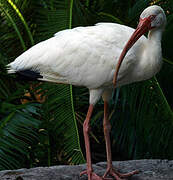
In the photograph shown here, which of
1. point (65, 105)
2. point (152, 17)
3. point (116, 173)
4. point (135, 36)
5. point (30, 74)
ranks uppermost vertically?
point (152, 17)

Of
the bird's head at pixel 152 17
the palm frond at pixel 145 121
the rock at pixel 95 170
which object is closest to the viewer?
the bird's head at pixel 152 17

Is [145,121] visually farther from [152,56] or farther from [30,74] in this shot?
[30,74]

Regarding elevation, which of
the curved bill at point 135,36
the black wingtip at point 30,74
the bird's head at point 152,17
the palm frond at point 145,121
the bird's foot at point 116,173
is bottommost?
the bird's foot at point 116,173

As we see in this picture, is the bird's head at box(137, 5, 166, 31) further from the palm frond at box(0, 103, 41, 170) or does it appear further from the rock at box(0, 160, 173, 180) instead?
the palm frond at box(0, 103, 41, 170)

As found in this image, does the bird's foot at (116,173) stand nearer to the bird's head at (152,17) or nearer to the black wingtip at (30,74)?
the black wingtip at (30,74)

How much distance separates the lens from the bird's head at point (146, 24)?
3073mm

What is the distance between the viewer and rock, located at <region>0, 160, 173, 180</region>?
3486mm

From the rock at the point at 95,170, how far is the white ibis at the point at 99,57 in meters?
0.23

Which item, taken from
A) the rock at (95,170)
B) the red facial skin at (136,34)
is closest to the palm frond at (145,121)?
the rock at (95,170)

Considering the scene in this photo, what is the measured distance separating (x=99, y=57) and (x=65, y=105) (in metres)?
1.12

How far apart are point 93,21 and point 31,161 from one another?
5.79ft

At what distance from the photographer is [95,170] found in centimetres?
374

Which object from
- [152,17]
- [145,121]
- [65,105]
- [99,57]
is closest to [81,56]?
[99,57]

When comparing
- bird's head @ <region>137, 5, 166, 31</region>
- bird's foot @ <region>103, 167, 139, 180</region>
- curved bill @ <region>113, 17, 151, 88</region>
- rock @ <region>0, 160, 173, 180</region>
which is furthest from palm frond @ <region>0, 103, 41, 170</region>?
bird's head @ <region>137, 5, 166, 31</region>
